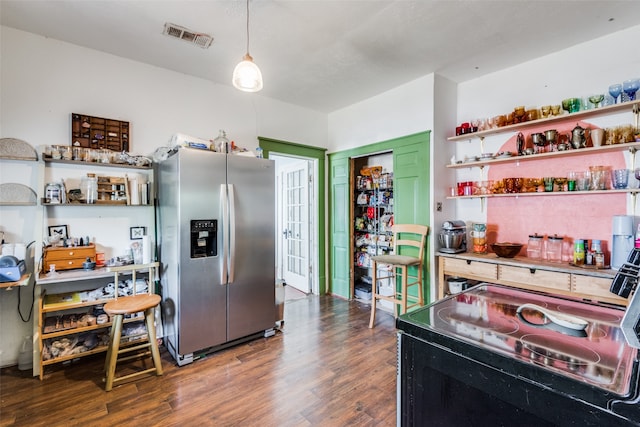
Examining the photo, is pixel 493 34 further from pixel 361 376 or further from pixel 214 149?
pixel 361 376

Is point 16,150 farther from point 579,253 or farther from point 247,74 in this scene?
point 579,253

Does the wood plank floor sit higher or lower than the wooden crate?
lower

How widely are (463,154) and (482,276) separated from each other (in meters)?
1.48

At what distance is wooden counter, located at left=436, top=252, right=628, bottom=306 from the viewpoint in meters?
2.33

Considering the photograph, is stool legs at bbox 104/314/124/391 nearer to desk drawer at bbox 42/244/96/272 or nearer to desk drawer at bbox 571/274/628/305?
desk drawer at bbox 42/244/96/272

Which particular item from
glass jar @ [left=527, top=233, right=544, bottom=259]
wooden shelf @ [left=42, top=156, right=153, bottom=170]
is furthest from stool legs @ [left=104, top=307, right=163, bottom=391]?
glass jar @ [left=527, top=233, right=544, bottom=259]

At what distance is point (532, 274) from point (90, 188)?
13.4ft

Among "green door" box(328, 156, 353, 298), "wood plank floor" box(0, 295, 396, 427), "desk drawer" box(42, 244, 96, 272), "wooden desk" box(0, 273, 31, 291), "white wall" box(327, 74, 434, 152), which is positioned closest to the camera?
"wood plank floor" box(0, 295, 396, 427)

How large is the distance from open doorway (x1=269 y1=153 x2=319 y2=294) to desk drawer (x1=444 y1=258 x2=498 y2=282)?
2071mm

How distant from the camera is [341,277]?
4.58 m

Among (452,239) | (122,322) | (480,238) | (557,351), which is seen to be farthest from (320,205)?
(557,351)

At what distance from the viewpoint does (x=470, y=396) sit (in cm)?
97

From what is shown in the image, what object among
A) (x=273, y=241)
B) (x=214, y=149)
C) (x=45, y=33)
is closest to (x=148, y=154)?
(x=214, y=149)

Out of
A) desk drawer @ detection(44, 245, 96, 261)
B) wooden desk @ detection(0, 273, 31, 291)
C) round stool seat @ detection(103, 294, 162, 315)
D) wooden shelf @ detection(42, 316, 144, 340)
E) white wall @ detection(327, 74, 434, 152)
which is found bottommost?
wooden shelf @ detection(42, 316, 144, 340)
